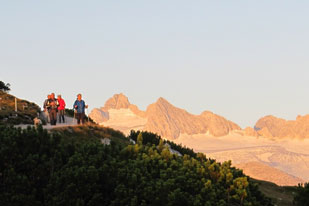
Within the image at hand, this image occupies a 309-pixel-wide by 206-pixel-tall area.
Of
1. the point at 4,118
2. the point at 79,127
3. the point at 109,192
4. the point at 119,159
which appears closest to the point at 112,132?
the point at 79,127

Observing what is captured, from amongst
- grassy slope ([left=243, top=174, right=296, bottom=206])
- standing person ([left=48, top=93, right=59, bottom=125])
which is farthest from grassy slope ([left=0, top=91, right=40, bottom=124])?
grassy slope ([left=243, top=174, right=296, bottom=206])

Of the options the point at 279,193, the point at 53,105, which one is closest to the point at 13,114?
the point at 53,105

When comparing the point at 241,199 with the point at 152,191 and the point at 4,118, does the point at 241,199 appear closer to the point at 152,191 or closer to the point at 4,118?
the point at 152,191

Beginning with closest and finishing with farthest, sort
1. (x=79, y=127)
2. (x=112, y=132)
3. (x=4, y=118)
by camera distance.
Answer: (x=79, y=127), (x=4, y=118), (x=112, y=132)

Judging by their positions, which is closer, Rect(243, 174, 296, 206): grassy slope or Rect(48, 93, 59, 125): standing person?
Rect(243, 174, 296, 206): grassy slope

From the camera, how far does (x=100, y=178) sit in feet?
67.8

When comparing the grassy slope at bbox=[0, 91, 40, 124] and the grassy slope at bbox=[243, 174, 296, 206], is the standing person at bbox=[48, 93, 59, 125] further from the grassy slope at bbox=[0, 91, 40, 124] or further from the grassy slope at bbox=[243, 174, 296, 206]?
the grassy slope at bbox=[243, 174, 296, 206]

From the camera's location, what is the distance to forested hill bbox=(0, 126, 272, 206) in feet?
64.5

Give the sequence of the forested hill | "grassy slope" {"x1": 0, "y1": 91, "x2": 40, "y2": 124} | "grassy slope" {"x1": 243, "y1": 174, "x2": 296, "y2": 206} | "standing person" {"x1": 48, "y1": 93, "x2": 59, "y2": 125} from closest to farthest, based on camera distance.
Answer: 1. the forested hill
2. "grassy slope" {"x1": 243, "y1": 174, "x2": 296, "y2": 206}
3. "standing person" {"x1": 48, "y1": 93, "x2": 59, "y2": 125}
4. "grassy slope" {"x1": 0, "y1": 91, "x2": 40, "y2": 124}

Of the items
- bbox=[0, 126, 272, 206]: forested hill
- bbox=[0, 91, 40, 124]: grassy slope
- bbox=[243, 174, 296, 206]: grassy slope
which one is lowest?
bbox=[243, 174, 296, 206]: grassy slope

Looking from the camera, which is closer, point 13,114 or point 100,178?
point 100,178

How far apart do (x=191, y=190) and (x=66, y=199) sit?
611cm

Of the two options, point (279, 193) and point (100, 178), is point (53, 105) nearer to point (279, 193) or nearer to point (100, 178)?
point (100, 178)

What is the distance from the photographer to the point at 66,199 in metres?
19.3
